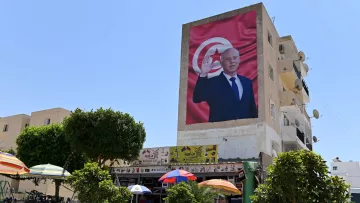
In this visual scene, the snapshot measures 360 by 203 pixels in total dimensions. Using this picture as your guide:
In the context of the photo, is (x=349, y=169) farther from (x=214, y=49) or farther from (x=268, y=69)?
(x=214, y=49)

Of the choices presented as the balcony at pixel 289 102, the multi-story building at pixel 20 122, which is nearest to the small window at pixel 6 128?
the multi-story building at pixel 20 122

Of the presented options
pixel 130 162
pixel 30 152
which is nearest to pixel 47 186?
pixel 30 152

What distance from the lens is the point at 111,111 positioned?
28031 millimetres

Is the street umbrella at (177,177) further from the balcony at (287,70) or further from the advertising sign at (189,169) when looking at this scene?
the balcony at (287,70)

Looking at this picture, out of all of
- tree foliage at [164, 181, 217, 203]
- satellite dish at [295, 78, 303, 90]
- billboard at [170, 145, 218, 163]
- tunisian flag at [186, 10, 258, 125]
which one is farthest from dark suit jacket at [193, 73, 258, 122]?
tree foliage at [164, 181, 217, 203]

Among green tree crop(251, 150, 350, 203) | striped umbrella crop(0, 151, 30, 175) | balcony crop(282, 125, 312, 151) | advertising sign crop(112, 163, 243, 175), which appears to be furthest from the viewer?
balcony crop(282, 125, 312, 151)

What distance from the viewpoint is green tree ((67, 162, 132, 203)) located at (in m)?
11.5

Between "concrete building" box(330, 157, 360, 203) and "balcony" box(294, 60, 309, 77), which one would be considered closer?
"balcony" box(294, 60, 309, 77)

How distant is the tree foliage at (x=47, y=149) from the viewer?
32.6 m

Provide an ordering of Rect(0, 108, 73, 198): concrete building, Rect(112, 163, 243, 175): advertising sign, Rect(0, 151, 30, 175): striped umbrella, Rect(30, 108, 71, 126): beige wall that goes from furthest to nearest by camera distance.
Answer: Rect(30, 108, 71, 126): beige wall < Rect(0, 108, 73, 198): concrete building < Rect(112, 163, 243, 175): advertising sign < Rect(0, 151, 30, 175): striped umbrella

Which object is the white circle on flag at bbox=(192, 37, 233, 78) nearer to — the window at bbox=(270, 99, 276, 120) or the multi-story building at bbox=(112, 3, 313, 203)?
the multi-story building at bbox=(112, 3, 313, 203)

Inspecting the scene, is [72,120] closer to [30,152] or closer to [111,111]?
[111,111]

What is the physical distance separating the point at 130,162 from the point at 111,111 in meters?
4.69

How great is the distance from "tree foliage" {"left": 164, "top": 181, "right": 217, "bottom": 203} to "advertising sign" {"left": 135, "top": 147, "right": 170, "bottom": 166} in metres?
14.0
